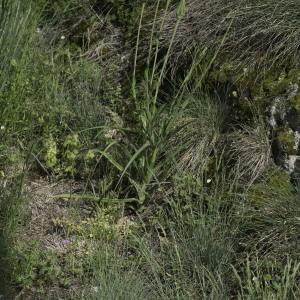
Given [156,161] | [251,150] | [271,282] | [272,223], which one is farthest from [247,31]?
[271,282]

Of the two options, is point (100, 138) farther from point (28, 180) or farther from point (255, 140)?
point (255, 140)

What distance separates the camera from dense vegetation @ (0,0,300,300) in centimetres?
321

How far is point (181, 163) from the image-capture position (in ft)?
13.0

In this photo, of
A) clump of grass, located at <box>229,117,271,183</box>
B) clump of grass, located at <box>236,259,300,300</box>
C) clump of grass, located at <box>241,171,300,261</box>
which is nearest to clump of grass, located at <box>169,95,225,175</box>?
clump of grass, located at <box>229,117,271,183</box>

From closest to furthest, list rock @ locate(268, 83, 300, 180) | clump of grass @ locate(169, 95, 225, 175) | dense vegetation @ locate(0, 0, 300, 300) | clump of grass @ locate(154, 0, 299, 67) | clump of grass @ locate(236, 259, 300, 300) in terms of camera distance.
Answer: clump of grass @ locate(236, 259, 300, 300) → dense vegetation @ locate(0, 0, 300, 300) → rock @ locate(268, 83, 300, 180) → clump of grass @ locate(169, 95, 225, 175) → clump of grass @ locate(154, 0, 299, 67)

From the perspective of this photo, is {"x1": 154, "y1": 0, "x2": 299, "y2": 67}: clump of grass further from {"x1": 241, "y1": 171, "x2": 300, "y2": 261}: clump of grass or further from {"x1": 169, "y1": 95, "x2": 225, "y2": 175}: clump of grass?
{"x1": 241, "y1": 171, "x2": 300, "y2": 261}: clump of grass

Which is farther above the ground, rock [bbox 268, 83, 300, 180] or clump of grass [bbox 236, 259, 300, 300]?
rock [bbox 268, 83, 300, 180]

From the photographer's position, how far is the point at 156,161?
13.0 ft

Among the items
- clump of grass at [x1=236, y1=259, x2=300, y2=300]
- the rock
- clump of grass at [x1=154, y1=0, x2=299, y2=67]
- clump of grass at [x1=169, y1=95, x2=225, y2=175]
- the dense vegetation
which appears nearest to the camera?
clump of grass at [x1=236, y1=259, x2=300, y2=300]

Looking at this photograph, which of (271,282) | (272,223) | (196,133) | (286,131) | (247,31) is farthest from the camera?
(247,31)

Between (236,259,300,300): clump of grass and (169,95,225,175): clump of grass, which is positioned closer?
(236,259,300,300): clump of grass

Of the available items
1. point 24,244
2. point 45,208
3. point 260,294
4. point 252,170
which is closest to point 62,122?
point 45,208

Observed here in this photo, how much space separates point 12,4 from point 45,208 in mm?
1233

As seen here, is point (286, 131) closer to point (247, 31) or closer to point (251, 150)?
point (251, 150)
